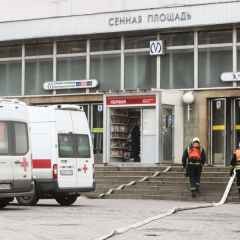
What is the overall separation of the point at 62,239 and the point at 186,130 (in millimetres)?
21597

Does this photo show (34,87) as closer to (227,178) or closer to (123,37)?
(123,37)

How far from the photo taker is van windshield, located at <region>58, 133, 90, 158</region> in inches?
902

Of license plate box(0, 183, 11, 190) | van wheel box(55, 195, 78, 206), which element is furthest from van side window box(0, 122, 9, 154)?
van wheel box(55, 195, 78, 206)

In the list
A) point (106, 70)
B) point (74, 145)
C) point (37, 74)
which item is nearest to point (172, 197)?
point (74, 145)

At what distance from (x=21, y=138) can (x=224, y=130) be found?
564 inches

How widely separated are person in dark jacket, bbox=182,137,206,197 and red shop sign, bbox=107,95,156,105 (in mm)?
6125

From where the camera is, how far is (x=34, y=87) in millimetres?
38688

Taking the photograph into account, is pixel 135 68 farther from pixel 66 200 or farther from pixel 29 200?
pixel 29 200

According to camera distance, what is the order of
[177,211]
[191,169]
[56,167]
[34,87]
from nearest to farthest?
1. [177,211]
2. [56,167]
3. [191,169]
4. [34,87]

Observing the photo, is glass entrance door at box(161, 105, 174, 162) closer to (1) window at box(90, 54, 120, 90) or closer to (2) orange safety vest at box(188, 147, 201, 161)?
(1) window at box(90, 54, 120, 90)

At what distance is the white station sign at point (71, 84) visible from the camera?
3684 cm

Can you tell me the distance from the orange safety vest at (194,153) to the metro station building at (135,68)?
5.68 m

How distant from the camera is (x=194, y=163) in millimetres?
26969

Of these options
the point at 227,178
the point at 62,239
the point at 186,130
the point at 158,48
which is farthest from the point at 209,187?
the point at 62,239
